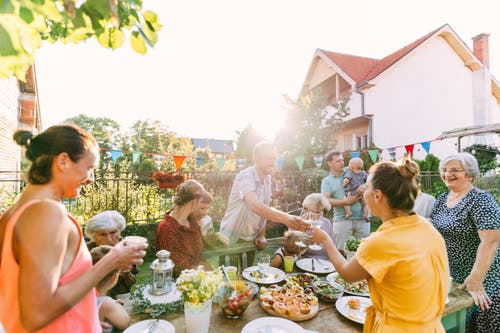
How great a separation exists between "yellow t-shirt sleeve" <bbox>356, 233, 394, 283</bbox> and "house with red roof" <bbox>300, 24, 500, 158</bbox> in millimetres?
14176

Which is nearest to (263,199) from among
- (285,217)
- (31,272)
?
(285,217)

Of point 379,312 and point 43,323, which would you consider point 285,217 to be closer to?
point 379,312

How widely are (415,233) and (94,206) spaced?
802cm

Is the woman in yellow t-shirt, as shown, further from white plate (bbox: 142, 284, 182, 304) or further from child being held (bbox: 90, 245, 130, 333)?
child being held (bbox: 90, 245, 130, 333)

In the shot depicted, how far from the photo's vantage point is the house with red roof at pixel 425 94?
14.6 metres

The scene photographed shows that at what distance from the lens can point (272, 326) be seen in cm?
177

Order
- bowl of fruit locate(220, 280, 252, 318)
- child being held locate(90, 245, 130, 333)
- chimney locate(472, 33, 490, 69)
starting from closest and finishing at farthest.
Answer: child being held locate(90, 245, 130, 333)
bowl of fruit locate(220, 280, 252, 318)
chimney locate(472, 33, 490, 69)

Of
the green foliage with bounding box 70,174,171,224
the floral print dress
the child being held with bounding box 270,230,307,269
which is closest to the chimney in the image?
the floral print dress

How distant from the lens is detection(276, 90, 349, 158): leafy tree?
12516mm

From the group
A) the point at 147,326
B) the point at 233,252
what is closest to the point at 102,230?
the point at 147,326

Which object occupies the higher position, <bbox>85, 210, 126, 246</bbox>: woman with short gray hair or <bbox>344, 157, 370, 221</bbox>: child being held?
<bbox>344, 157, 370, 221</bbox>: child being held

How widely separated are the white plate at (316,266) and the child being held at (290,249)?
105 millimetres

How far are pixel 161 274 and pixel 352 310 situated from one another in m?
1.53

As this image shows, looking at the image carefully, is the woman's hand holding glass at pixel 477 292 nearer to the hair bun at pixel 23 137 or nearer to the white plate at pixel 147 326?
the white plate at pixel 147 326
